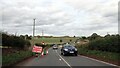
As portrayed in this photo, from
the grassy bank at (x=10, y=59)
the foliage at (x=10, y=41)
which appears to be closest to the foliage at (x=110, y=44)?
the grassy bank at (x=10, y=59)

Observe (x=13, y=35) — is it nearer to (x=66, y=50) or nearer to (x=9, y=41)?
(x=9, y=41)

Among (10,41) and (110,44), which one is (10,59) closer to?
(110,44)

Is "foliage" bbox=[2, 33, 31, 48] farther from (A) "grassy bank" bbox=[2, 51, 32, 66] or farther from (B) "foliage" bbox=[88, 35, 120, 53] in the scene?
(B) "foliage" bbox=[88, 35, 120, 53]

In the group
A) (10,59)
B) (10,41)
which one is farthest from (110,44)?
(10,41)

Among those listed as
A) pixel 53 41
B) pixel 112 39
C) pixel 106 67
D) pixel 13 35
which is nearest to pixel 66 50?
pixel 112 39

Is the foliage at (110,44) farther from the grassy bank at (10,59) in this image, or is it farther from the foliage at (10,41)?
the foliage at (10,41)

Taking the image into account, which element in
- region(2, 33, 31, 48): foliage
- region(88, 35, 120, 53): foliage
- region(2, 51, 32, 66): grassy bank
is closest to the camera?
region(2, 51, 32, 66): grassy bank

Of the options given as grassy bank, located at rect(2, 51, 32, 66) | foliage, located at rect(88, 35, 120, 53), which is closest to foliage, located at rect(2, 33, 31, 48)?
grassy bank, located at rect(2, 51, 32, 66)

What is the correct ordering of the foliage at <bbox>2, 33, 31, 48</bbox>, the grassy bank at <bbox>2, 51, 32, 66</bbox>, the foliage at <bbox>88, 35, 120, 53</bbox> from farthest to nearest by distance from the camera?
the foliage at <bbox>2, 33, 31, 48</bbox>
the foliage at <bbox>88, 35, 120, 53</bbox>
the grassy bank at <bbox>2, 51, 32, 66</bbox>

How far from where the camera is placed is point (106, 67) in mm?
18062

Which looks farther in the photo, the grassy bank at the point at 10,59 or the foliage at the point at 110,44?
the foliage at the point at 110,44

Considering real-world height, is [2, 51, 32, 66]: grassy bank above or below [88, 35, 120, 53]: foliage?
below

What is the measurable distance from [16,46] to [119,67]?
31756 mm

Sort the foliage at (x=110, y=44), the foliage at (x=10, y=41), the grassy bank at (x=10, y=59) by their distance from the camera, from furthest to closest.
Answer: the foliage at (x=10, y=41) → the foliage at (x=110, y=44) → the grassy bank at (x=10, y=59)
